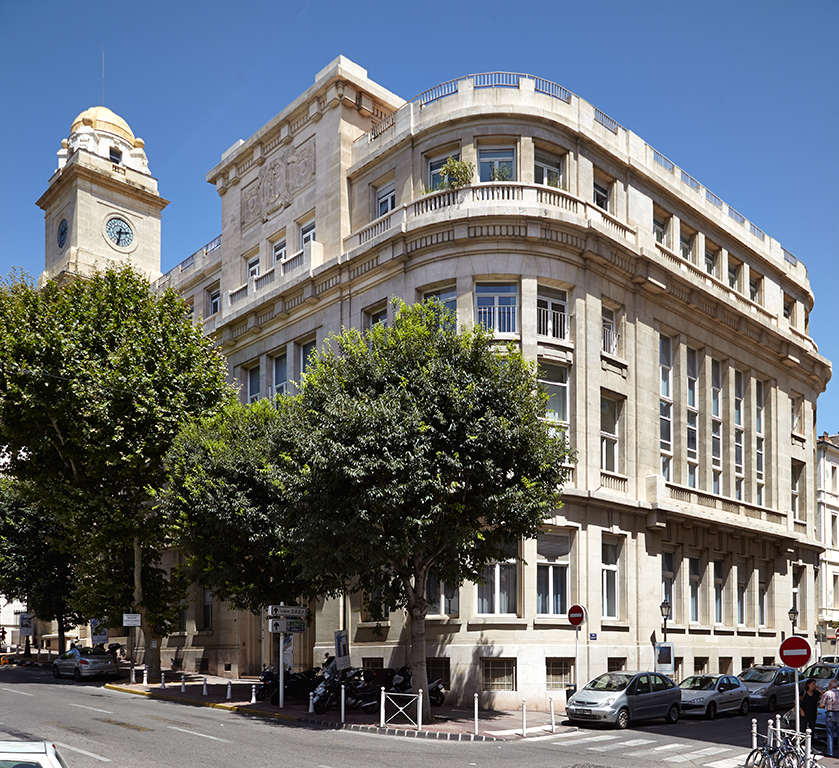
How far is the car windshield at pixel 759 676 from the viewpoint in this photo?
1165 inches

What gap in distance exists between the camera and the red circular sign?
14906 millimetres

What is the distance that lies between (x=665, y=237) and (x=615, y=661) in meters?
16.9

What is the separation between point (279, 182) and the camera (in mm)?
39969

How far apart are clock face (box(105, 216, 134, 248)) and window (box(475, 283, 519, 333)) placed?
39.2 metres

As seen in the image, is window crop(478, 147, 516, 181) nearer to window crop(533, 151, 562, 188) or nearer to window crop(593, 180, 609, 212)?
window crop(533, 151, 562, 188)

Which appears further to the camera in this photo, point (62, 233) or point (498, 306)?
point (62, 233)

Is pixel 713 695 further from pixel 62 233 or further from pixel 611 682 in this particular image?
pixel 62 233

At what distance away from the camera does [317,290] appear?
116ft

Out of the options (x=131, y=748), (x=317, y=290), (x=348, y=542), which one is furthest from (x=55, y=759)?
(x=317, y=290)

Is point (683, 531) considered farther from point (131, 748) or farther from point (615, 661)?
point (131, 748)

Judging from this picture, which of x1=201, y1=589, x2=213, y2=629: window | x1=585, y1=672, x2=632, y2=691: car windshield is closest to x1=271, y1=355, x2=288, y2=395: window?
x1=201, y1=589, x2=213, y2=629: window

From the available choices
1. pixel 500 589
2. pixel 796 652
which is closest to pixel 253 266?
pixel 500 589

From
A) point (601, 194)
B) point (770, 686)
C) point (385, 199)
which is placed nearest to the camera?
point (770, 686)

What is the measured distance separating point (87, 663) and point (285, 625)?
48.5ft
